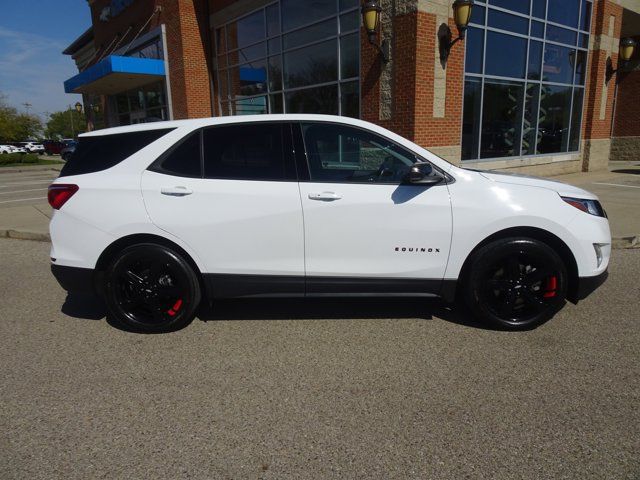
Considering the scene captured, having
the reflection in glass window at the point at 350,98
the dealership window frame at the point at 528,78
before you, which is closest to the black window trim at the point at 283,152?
the reflection in glass window at the point at 350,98

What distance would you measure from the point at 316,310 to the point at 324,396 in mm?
1453

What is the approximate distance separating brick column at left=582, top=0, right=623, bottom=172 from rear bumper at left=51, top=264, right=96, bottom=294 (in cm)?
1659

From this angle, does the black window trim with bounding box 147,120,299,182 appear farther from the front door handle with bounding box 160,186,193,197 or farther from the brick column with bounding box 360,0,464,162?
the brick column with bounding box 360,0,464,162

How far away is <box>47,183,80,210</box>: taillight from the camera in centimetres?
368

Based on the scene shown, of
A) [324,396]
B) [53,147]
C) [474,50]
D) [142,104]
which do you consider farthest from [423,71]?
[53,147]

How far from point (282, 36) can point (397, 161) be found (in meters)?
11.5

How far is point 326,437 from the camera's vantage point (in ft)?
7.97

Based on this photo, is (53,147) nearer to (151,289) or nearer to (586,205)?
(151,289)

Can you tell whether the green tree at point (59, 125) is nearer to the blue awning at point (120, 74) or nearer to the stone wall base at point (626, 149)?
the blue awning at point (120, 74)

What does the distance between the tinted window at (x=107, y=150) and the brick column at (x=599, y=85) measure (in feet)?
52.5

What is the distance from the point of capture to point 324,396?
2.83m

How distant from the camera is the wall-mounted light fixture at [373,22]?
9.52 metres

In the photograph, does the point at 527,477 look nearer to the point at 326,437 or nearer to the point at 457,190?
the point at 326,437

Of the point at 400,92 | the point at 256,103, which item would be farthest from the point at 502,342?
the point at 256,103
